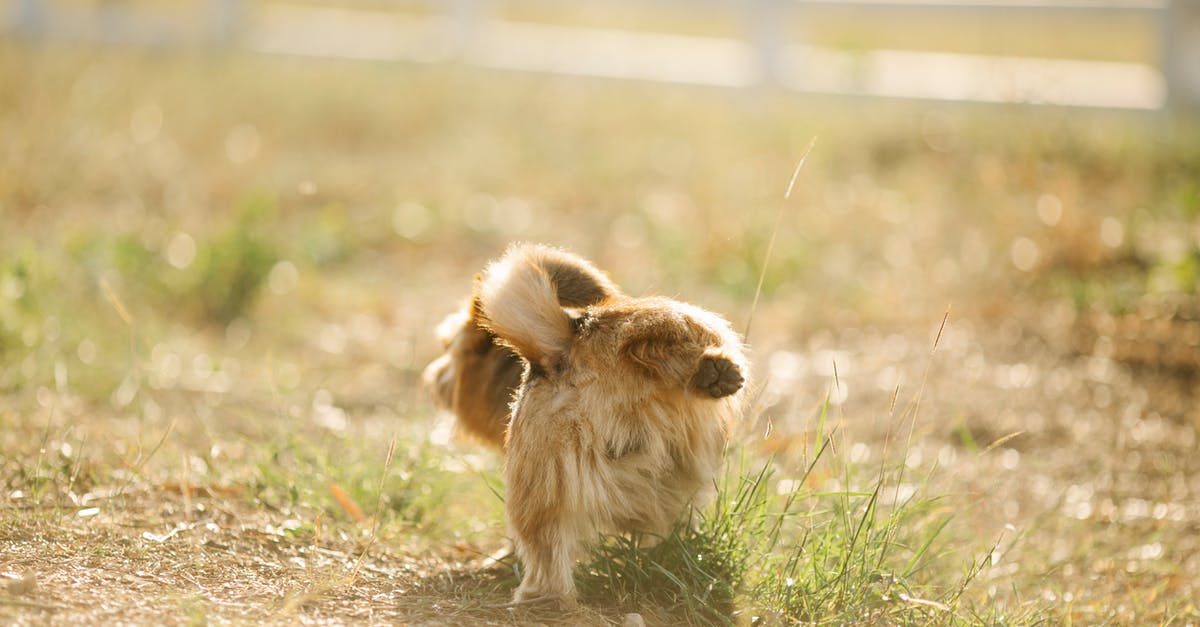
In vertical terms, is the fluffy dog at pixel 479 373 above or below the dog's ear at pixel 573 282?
below

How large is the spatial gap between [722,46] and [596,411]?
10.5m

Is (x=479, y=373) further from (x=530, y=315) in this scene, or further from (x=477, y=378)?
(x=530, y=315)

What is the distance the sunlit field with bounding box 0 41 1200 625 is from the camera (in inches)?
122

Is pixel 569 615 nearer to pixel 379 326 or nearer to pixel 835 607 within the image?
pixel 835 607

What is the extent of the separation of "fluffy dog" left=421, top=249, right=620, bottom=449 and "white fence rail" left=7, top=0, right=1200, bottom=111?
4547 millimetres

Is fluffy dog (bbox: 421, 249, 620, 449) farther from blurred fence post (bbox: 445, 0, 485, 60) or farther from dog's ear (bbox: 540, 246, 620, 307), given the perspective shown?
blurred fence post (bbox: 445, 0, 485, 60)

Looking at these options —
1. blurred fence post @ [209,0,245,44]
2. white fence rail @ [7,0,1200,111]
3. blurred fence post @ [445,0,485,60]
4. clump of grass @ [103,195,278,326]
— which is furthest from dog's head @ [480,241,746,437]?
blurred fence post @ [209,0,245,44]

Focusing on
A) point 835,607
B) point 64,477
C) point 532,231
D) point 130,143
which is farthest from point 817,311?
point 130,143

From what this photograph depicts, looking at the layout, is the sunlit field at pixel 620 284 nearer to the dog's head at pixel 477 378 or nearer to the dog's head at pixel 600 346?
the dog's head at pixel 477 378

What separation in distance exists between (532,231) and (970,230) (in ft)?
8.51

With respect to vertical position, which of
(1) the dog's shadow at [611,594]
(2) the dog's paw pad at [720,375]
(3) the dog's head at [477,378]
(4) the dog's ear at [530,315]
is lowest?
(1) the dog's shadow at [611,594]

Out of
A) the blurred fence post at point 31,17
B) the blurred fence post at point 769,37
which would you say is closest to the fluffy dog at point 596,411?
the blurred fence post at point 769,37

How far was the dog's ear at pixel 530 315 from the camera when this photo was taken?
9.34ft

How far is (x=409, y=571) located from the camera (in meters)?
3.24
